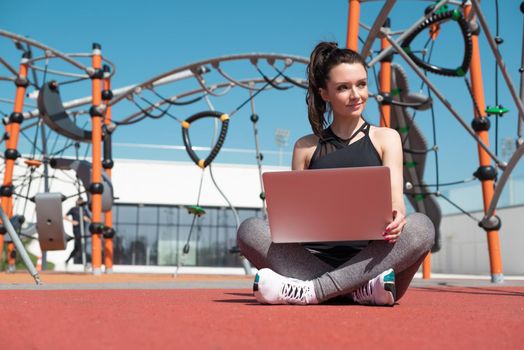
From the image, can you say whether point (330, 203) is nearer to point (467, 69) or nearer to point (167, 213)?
point (467, 69)

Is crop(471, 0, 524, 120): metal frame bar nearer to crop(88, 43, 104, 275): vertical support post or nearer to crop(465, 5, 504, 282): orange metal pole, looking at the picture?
crop(465, 5, 504, 282): orange metal pole

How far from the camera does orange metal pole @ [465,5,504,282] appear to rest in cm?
429

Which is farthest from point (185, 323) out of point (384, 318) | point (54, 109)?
point (54, 109)

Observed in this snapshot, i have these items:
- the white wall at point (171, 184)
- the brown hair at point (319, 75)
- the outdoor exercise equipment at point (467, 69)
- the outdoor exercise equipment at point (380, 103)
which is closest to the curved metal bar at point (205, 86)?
the outdoor exercise equipment at point (380, 103)

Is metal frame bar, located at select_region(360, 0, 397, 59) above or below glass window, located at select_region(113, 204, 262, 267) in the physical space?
above

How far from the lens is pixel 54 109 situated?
7184 millimetres

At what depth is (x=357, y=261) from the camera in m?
1.83

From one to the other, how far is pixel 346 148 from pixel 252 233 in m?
0.42

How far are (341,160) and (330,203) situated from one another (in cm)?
23

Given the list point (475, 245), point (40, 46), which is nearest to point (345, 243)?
point (40, 46)

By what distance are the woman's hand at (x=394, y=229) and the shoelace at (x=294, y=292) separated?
0.30 metres

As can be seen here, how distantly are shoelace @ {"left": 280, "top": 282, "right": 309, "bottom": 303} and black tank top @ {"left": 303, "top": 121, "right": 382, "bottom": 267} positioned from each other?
179 mm

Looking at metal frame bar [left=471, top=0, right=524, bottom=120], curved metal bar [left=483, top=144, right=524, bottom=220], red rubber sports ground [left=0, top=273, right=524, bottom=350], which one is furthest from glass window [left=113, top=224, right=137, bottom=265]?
red rubber sports ground [left=0, top=273, right=524, bottom=350]

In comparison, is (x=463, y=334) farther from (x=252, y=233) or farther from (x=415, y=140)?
(x=415, y=140)
